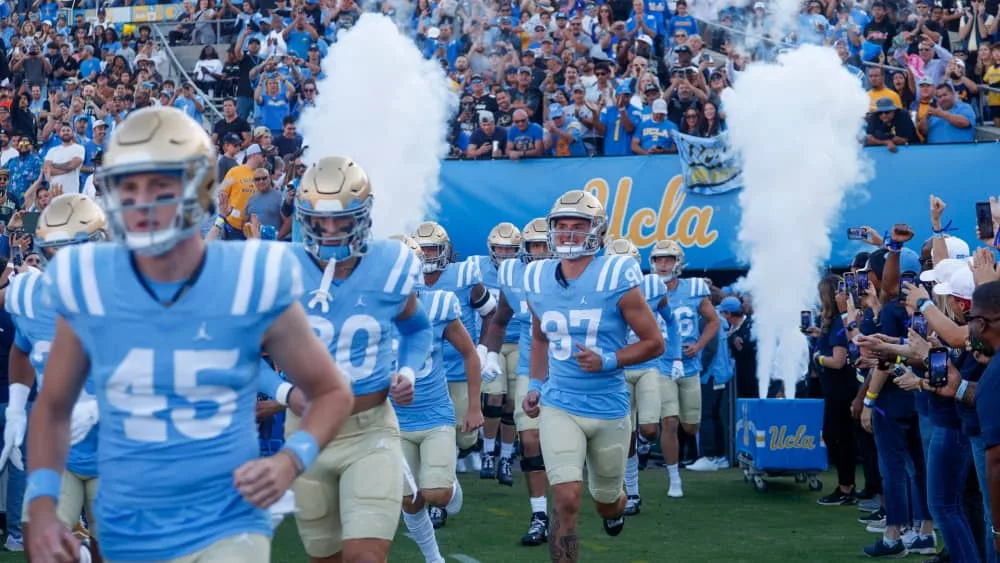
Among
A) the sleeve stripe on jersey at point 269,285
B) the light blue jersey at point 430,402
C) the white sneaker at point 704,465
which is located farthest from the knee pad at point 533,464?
the sleeve stripe on jersey at point 269,285

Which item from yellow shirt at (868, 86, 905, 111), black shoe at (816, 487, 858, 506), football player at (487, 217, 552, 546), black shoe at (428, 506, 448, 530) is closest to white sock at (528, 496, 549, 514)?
football player at (487, 217, 552, 546)

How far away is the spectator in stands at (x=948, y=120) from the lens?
12.5m

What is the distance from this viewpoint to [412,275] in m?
5.16

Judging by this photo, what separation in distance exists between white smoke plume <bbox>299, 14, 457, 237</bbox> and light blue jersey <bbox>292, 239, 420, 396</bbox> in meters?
8.70

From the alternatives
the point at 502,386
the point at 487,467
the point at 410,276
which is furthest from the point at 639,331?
the point at 487,467

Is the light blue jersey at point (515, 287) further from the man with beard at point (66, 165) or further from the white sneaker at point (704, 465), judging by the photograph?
the man with beard at point (66, 165)

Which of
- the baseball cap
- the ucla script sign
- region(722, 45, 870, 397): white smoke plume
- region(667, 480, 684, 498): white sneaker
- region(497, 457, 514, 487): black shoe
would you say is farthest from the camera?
region(722, 45, 870, 397): white smoke plume

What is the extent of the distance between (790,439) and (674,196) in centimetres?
316

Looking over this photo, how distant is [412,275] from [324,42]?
11754mm

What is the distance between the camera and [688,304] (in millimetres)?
11117

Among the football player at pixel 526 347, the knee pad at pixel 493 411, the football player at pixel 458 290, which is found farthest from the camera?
the knee pad at pixel 493 411

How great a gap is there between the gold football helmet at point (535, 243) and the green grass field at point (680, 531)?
1.72 metres

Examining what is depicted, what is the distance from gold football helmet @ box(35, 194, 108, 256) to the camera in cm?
562

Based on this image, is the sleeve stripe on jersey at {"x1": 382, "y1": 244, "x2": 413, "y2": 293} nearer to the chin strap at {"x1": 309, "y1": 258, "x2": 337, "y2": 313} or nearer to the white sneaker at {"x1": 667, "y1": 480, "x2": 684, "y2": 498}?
the chin strap at {"x1": 309, "y1": 258, "x2": 337, "y2": 313}
